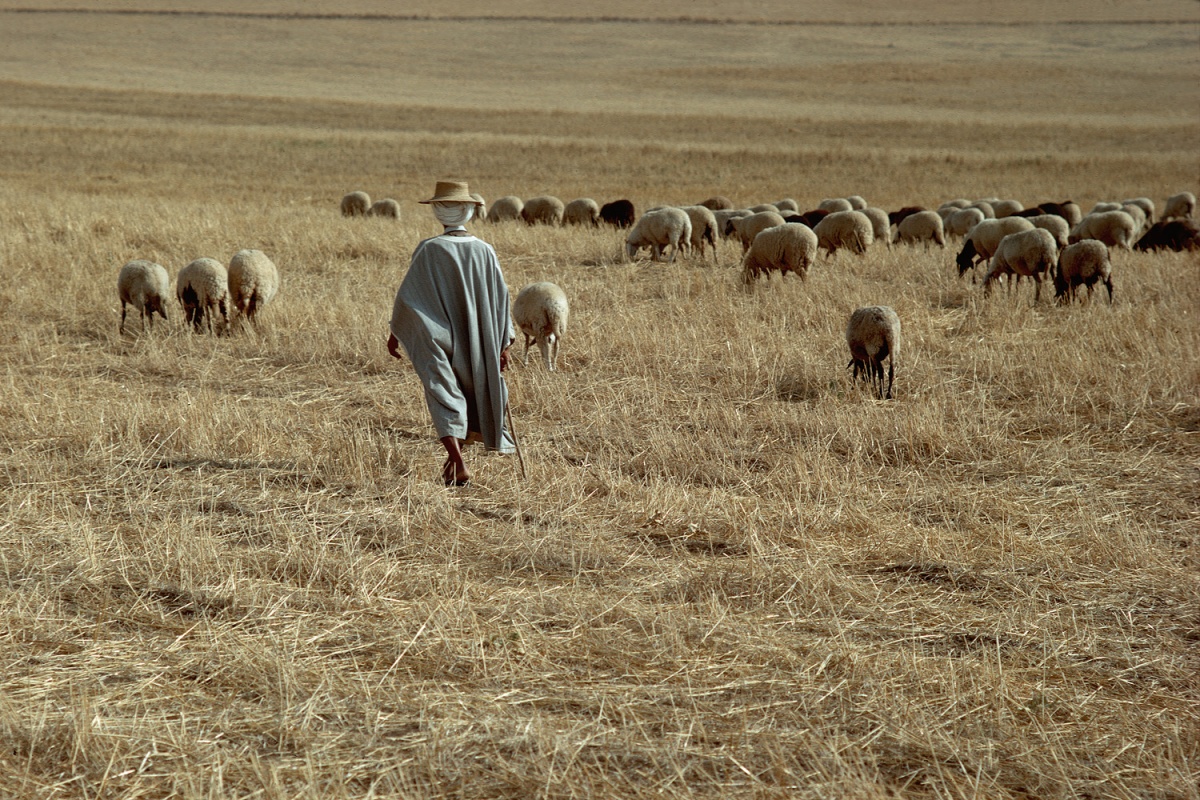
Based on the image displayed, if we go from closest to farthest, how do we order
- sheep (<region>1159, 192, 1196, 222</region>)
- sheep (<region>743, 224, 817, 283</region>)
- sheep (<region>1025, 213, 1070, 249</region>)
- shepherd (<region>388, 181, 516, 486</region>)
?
shepherd (<region>388, 181, 516, 486</region>), sheep (<region>743, 224, 817, 283</region>), sheep (<region>1025, 213, 1070, 249</region>), sheep (<region>1159, 192, 1196, 222</region>)

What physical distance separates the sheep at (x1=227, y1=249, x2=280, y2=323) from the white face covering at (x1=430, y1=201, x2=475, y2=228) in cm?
460

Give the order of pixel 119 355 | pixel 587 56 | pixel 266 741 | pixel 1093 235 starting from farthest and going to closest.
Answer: pixel 587 56, pixel 1093 235, pixel 119 355, pixel 266 741

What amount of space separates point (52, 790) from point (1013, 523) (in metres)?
4.48

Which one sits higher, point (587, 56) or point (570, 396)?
point (587, 56)

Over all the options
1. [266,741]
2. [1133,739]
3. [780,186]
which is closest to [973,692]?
[1133,739]

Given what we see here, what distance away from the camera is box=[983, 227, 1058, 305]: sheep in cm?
1242

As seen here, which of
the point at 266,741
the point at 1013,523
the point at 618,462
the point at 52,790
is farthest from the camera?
the point at 618,462

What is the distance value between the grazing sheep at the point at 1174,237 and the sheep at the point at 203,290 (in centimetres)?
1348

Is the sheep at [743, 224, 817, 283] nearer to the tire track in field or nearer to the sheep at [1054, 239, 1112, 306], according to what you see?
the sheep at [1054, 239, 1112, 306]

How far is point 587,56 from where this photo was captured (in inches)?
3342

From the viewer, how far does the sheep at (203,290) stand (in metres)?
10.2

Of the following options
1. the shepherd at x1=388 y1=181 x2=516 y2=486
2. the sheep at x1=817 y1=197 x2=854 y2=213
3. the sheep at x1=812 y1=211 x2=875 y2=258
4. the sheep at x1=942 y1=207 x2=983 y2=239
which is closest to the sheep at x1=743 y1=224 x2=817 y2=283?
the sheep at x1=812 y1=211 x2=875 y2=258

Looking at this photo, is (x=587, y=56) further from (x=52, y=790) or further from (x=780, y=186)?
(x=52, y=790)

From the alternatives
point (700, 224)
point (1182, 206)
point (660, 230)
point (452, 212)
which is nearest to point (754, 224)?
point (700, 224)
